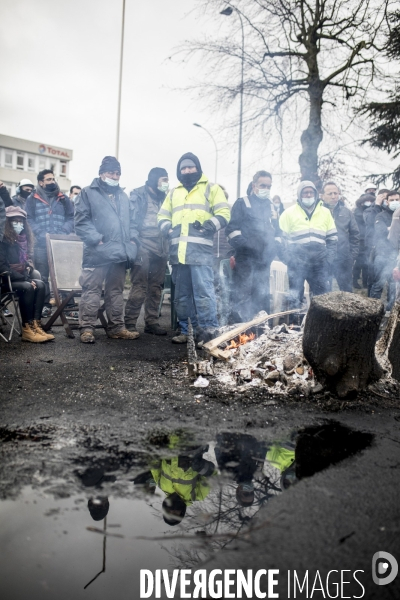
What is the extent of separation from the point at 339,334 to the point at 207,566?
9.05 ft

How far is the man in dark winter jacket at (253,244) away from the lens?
7.23m

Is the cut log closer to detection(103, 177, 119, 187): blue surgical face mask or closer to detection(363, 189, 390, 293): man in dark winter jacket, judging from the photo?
detection(103, 177, 119, 187): blue surgical face mask

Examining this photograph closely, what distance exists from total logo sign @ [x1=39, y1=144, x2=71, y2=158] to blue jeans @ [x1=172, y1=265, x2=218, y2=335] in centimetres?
5858

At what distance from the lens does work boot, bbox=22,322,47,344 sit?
20.2ft

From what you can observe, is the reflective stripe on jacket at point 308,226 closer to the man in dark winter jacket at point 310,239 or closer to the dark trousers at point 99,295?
the man in dark winter jacket at point 310,239

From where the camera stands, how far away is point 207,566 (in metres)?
1.80

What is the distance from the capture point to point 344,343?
418 cm

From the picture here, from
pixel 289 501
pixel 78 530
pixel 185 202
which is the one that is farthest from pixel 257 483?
pixel 185 202

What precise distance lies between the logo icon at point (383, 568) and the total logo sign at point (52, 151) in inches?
2499

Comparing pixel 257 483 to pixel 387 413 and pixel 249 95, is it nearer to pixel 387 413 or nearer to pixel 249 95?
pixel 387 413

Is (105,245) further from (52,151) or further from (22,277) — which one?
(52,151)

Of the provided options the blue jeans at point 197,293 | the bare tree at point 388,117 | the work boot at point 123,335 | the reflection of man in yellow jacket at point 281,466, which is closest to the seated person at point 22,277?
the work boot at point 123,335

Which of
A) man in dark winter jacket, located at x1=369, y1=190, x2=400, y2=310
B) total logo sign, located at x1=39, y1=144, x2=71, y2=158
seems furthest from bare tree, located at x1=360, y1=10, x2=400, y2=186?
total logo sign, located at x1=39, y1=144, x2=71, y2=158

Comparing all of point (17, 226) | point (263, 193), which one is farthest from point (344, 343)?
point (17, 226)
